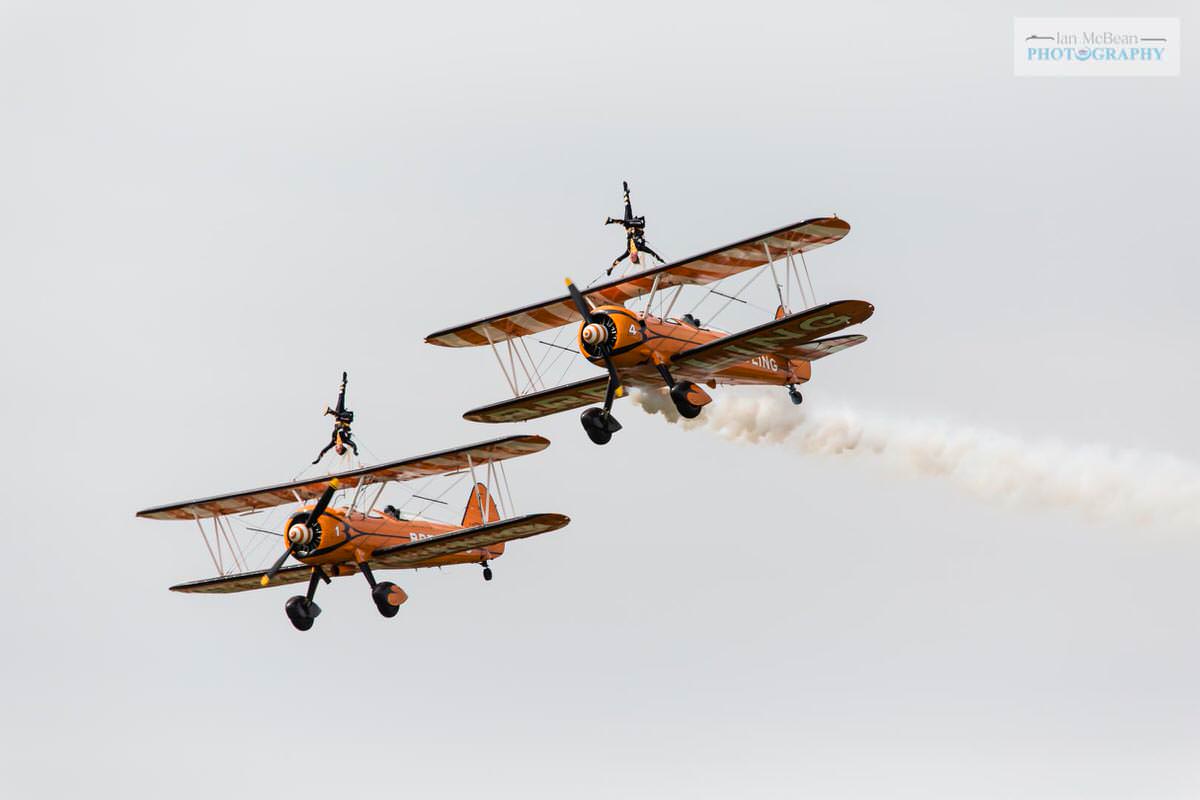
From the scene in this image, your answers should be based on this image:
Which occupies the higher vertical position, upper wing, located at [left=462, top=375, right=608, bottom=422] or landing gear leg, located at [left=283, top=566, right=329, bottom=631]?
upper wing, located at [left=462, top=375, right=608, bottom=422]

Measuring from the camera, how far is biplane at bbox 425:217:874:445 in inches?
1540

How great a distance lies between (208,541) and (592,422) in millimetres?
12485

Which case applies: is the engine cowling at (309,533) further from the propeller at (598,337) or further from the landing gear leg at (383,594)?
the propeller at (598,337)

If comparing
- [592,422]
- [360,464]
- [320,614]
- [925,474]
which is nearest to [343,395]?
[360,464]

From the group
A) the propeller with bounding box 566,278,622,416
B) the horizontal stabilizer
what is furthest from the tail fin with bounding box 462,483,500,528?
the propeller with bounding box 566,278,622,416

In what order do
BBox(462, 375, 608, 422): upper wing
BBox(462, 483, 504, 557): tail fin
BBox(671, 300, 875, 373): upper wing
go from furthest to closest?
1. BBox(462, 483, 504, 557): tail fin
2. BBox(462, 375, 608, 422): upper wing
3. BBox(671, 300, 875, 373): upper wing

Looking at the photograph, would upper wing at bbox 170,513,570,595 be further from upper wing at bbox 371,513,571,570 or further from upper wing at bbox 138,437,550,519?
upper wing at bbox 138,437,550,519

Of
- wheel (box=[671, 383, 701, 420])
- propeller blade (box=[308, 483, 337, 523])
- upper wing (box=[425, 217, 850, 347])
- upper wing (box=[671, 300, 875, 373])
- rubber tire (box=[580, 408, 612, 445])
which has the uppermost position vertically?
upper wing (box=[425, 217, 850, 347])

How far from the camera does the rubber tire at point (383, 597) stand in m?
44.1

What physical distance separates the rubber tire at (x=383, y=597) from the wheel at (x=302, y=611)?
3.92 feet

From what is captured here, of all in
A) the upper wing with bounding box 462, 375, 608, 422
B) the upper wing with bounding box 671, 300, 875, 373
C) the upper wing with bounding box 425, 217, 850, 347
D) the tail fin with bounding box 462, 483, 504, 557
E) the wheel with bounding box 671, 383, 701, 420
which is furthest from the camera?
the tail fin with bounding box 462, 483, 504, 557

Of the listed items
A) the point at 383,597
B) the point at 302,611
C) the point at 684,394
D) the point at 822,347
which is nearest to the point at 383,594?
the point at 383,597

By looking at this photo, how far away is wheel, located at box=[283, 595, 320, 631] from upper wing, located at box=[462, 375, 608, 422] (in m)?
5.00

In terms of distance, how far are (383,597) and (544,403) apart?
5232mm
